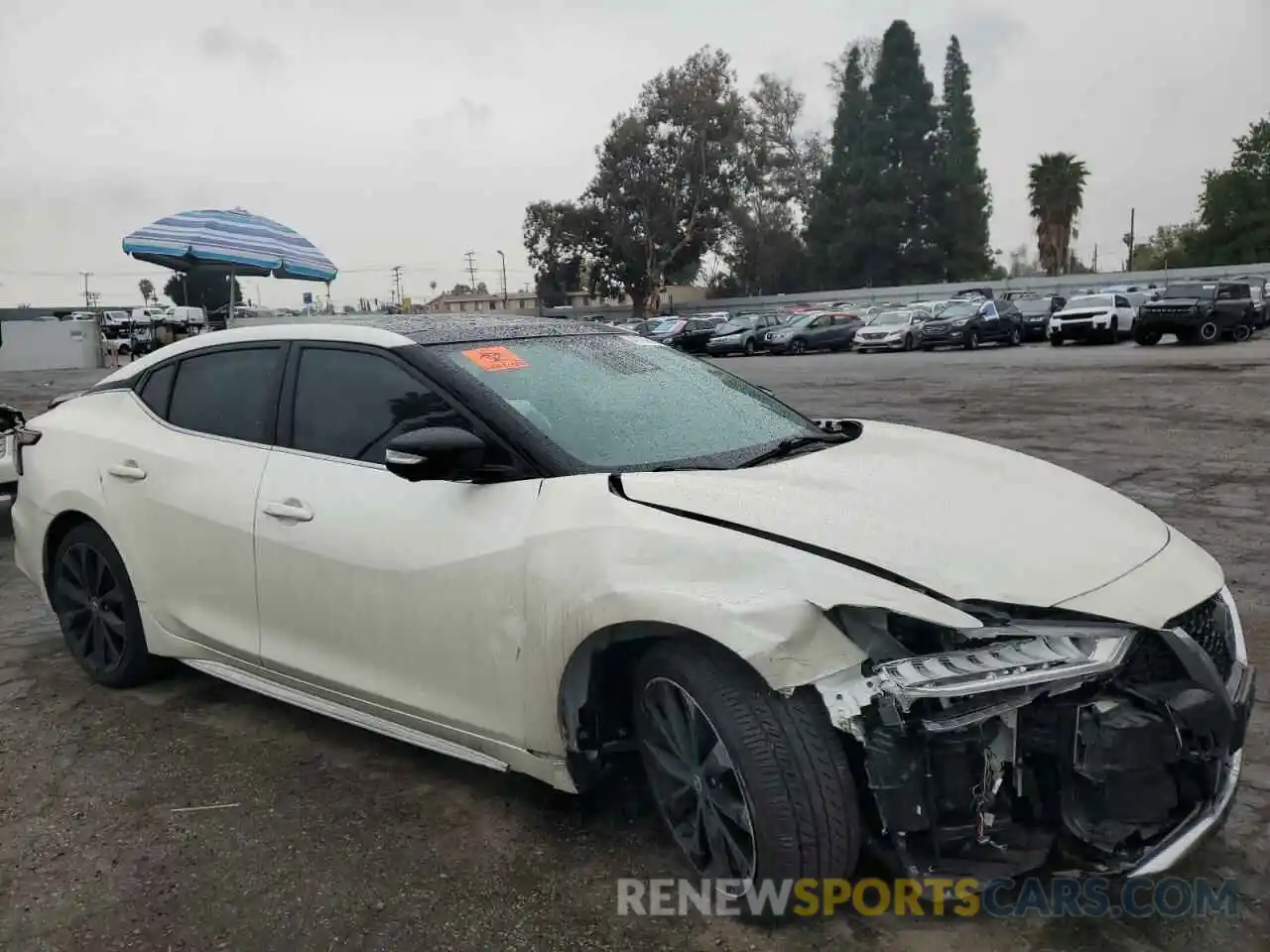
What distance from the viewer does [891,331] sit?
105 ft

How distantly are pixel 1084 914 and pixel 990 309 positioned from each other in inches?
1249

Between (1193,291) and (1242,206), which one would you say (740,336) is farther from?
(1242,206)

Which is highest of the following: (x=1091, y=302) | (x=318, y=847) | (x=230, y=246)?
(x=230, y=246)

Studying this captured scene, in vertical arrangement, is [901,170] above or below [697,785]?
above

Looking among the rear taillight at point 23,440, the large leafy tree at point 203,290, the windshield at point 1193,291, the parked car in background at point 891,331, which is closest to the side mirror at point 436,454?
the rear taillight at point 23,440

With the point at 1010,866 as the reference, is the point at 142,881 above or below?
below

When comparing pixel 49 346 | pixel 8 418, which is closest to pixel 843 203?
pixel 49 346

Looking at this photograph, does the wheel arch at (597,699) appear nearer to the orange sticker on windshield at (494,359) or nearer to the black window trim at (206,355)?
the orange sticker on windshield at (494,359)

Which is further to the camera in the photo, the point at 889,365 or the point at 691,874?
the point at 889,365

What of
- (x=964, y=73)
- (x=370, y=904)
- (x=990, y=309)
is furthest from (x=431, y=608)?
(x=964, y=73)

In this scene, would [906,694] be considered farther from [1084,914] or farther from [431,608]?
[431,608]

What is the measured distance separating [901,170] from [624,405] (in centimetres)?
6964

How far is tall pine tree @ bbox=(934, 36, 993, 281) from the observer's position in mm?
67375

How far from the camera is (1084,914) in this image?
2557 millimetres
